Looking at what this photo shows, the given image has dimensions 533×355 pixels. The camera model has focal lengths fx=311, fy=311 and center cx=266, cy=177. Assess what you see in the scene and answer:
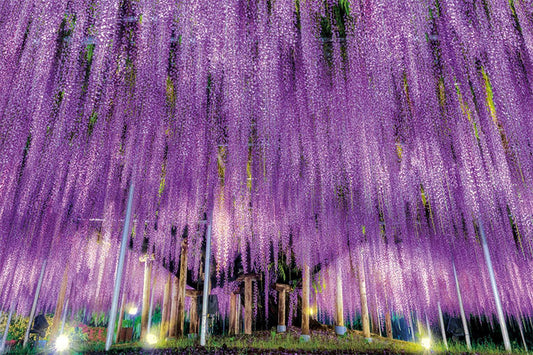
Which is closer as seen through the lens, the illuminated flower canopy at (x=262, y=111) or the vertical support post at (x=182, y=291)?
the illuminated flower canopy at (x=262, y=111)

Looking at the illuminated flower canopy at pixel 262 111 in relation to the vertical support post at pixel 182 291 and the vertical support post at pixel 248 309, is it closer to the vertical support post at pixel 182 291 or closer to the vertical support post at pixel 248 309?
the vertical support post at pixel 182 291

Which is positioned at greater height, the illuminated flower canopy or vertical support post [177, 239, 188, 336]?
the illuminated flower canopy

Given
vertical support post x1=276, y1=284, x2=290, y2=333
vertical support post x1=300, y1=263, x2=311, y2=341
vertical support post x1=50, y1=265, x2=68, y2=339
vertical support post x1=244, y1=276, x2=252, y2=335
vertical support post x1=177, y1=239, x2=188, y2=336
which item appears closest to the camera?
vertical support post x1=300, y1=263, x2=311, y2=341

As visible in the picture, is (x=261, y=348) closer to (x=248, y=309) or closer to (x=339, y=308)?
(x=339, y=308)

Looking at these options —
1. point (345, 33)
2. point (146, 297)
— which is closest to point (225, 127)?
point (345, 33)

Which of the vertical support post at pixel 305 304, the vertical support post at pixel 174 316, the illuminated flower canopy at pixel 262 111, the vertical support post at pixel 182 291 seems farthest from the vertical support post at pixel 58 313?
the vertical support post at pixel 305 304

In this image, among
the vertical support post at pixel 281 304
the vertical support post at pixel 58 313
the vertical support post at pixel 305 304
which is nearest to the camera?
the vertical support post at pixel 305 304

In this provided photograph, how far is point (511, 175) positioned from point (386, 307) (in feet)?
28.5

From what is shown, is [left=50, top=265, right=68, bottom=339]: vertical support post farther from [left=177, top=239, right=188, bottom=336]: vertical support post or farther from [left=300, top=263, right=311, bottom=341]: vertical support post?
[left=300, top=263, right=311, bottom=341]: vertical support post

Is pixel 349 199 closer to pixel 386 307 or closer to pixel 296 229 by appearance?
pixel 296 229

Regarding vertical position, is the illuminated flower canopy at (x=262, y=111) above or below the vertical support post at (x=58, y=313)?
above

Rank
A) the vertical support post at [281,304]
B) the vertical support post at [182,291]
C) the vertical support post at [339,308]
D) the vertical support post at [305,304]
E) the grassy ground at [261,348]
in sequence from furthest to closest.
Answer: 1. the vertical support post at [281,304]
2. the vertical support post at [339,308]
3. the vertical support post at [182,291]
4. the vertical support post at [305,304]
5. the grassy ground at [261,348]

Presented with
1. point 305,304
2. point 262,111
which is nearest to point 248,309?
point 305,304

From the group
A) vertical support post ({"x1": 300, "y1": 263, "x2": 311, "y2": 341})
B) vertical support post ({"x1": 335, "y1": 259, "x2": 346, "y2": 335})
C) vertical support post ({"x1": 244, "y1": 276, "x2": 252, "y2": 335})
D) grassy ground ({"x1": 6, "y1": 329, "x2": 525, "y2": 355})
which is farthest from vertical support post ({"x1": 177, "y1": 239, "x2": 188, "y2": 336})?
vertical support post ({"x1": 335, "y1": 259, "x2": 346, "y2": 335})
